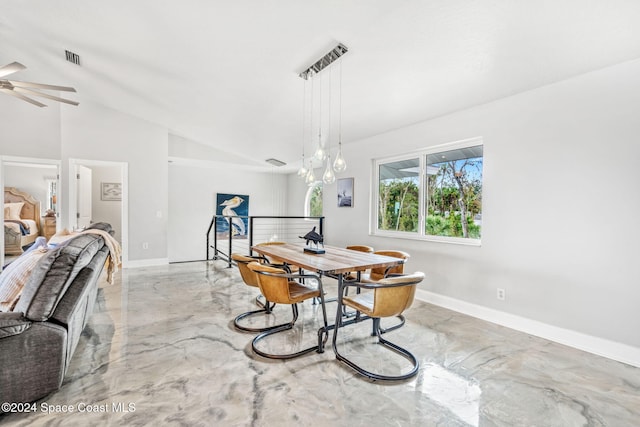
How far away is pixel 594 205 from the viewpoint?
2439 millimetres

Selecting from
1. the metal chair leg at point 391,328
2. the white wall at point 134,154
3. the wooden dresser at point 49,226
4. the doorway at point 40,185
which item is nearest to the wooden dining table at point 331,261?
the metal chair leg at point 391,328

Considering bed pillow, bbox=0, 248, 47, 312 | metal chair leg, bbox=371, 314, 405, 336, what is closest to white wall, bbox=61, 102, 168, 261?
bed pillow, bbox=0, 248, 47, 312

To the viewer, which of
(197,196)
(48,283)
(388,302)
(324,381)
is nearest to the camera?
(48,283)

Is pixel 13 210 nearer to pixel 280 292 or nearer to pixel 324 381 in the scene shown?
pixel 280 292

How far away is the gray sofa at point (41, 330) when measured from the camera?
162cm

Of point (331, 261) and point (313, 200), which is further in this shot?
point (313, 200)

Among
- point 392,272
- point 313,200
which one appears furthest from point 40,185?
point 392,272

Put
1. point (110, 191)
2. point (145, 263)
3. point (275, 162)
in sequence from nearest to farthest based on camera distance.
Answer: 1. point (145, 263)
2. point (275, 162)
3. point (110, 191)

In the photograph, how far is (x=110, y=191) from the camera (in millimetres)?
7223

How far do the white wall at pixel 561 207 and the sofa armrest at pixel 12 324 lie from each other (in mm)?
3744

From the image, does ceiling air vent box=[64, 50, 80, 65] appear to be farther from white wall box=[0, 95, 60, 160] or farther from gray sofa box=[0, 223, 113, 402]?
gray sofa box=[0, 223, 113, 402]

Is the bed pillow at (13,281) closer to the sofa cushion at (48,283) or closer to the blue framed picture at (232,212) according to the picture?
the sofa cushion at (48,283)

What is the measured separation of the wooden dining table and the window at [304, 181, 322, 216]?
4030 millimetres

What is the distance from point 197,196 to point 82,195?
7.71 ft
